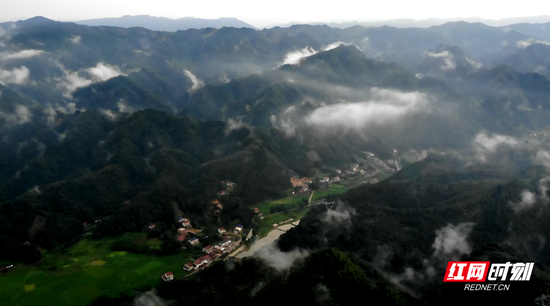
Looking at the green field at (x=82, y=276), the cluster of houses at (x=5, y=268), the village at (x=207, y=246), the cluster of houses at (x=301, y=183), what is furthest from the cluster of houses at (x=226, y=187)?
the cluster of houses at (x=5, y=268)

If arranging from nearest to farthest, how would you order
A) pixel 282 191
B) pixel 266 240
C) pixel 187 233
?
1. pixel 266 240
2. pixel 187 233
3. pixel 282 191

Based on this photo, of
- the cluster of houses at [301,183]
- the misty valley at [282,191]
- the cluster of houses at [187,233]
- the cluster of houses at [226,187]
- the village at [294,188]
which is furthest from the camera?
the cluster of houses at [301,183]

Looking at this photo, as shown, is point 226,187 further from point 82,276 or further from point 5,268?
point 5,268

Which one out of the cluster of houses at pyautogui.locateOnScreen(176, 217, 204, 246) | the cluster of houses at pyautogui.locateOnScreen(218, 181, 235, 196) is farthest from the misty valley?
the cluster of houses at pyautogui.locateOnScreen(176, 217, 204, 246)

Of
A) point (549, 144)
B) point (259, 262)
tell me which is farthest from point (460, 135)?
point (259, 262)

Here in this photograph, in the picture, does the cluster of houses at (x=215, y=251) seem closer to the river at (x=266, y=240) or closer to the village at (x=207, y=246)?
the village at (x=207, y=246)

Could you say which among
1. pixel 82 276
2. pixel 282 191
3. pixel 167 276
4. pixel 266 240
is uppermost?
pixel 82 276

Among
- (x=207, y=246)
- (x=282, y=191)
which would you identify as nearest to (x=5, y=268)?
(x=207, y=246)
